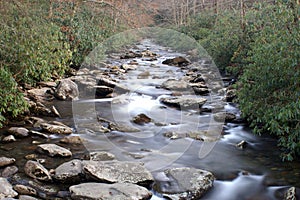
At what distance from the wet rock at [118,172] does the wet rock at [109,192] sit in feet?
0.76

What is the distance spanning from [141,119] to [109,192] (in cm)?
415

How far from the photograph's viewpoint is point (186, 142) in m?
7.11

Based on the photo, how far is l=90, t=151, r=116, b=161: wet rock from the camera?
233 inches

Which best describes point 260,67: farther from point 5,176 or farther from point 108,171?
point 5,176

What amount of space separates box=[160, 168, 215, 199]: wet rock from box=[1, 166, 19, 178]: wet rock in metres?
2.25

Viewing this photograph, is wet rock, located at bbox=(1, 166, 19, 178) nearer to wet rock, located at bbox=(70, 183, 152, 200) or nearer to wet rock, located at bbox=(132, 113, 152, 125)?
wet rock, located at bbox=(70, 183, 152, 200)

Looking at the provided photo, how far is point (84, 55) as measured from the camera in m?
14.4

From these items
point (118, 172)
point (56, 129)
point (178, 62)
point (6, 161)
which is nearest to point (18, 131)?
point (56, 129)

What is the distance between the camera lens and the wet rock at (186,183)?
4852 millimetres

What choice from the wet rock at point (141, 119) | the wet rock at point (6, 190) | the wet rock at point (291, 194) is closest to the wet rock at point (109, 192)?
the wet rock at point (6, 190)

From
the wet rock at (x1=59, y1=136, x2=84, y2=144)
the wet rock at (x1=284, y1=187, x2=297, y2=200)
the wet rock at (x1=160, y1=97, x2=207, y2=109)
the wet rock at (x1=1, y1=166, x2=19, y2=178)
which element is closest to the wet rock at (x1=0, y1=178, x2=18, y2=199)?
the wet rock at (x1=1, y1=166, x2=19, y2=178)

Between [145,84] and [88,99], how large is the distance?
3.36 m

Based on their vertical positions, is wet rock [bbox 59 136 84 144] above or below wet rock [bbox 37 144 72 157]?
below

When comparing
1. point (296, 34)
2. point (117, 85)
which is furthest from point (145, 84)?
point (296, 34)
